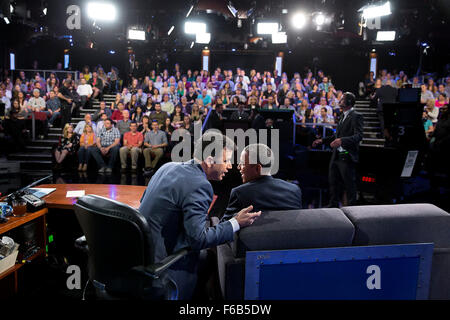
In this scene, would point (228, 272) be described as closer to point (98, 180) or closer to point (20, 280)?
point (20, 280)

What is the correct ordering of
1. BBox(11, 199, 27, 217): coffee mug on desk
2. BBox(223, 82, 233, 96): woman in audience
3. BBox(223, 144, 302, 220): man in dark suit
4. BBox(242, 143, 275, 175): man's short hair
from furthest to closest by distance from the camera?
1. BBox(223, 82, 233, 96): woman in audience
2. BBox(11, 199, 27, 217): coffee mug on desk
3. BBox(242, 143, 275, 175): man's short hair
4. BBox(223, 144, 302, 220): man in dark suit

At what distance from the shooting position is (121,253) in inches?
60.7

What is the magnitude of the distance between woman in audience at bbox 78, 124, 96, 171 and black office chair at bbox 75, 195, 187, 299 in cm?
621

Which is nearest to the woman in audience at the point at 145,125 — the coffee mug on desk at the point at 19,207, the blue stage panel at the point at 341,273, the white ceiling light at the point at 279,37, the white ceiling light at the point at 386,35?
the coffee mug on desk at the point at 19,207

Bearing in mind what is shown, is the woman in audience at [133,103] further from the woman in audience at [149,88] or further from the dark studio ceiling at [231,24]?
the dark studio ceiling at [231,24]

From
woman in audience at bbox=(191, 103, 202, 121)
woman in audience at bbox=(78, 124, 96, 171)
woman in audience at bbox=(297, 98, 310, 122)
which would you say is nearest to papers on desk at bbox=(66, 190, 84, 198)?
woman in audience at bbox=(78, 124, 96, 171)

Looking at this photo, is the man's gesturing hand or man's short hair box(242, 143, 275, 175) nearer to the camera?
the man's gesturing hand

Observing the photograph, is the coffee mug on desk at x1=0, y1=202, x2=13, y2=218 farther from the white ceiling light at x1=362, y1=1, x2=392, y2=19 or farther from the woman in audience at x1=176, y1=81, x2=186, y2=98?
the white ceiling light at x1=362, y1=1, x2=392, y2=19

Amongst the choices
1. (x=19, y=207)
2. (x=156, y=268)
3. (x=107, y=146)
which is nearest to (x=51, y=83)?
(x=107, y=146)

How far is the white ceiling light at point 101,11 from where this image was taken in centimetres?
1061

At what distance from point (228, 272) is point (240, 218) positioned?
0.27 metres

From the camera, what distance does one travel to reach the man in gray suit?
167 centimetres

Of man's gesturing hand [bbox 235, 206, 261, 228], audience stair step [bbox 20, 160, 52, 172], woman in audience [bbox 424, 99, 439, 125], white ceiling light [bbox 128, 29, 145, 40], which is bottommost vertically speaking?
audience stair step [bbox 20, 160, 52, 172]
